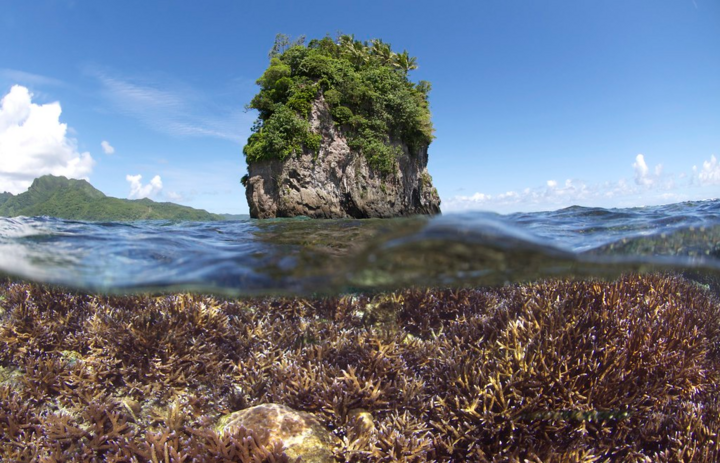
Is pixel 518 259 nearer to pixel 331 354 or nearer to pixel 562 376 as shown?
pixel 562 376

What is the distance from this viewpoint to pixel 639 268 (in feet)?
21.0

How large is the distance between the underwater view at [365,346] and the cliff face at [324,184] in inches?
452

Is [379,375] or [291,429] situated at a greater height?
[379,375]

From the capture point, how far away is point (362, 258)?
5.18 m

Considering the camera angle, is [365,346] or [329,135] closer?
[365,346]

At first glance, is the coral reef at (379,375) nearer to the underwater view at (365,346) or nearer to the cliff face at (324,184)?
the underwater view at (365,346)

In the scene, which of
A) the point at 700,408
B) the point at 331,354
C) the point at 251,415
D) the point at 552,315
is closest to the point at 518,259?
the point at 552,315

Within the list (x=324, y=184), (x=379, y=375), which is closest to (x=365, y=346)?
(x=379, y=375)

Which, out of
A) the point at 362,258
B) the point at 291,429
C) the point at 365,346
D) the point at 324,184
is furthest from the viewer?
the point at 324,184

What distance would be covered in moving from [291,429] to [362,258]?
2508mm

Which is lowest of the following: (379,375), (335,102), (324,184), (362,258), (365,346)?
(379,375)

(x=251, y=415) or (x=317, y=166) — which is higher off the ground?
(x=317, y=166)

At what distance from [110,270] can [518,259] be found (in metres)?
7.07

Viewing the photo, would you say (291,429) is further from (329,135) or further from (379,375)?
(329,135)
